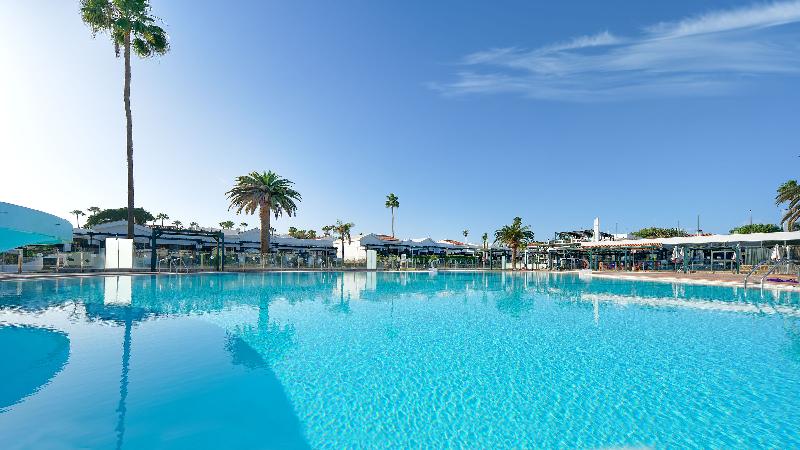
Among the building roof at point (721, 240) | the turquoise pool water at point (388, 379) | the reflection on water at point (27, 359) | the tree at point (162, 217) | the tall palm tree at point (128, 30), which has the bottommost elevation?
the turquoise pool water at point (388, 379)

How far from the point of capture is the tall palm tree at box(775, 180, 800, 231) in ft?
123

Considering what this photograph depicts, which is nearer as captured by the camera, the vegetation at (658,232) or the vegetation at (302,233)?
the vegetation at (658,232)

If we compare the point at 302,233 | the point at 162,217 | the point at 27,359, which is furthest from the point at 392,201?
the point at 27,359

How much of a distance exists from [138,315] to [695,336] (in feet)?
49.2

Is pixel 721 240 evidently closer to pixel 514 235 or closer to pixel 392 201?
pixel 514 235

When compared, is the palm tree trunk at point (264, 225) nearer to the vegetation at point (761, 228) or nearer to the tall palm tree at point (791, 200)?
the tall palm tree at point (791, 200)

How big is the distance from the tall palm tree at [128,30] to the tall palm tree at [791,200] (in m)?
55.8

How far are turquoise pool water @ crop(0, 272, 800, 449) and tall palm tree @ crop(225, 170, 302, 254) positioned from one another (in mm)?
22185

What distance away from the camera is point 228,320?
1112 cm

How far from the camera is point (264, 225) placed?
34812 millimetres

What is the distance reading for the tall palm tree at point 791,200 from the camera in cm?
3738

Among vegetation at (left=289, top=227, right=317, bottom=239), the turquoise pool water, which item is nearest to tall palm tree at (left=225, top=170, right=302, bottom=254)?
the turquoise pool water

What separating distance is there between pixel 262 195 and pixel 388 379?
3110 centimetres

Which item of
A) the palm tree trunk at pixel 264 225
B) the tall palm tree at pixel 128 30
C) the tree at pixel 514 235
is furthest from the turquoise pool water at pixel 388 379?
the tree at pixel 514 235
